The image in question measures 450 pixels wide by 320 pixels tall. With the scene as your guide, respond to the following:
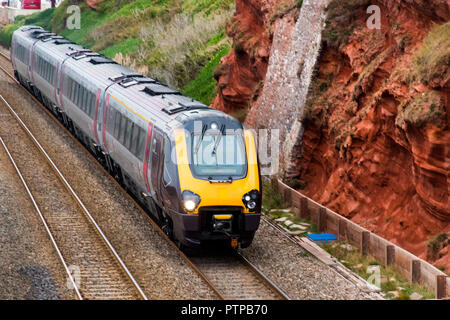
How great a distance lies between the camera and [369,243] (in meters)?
18.4

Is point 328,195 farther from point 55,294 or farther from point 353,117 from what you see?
point 55,294

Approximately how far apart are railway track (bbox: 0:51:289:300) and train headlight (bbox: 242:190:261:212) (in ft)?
4.14

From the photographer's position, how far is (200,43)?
136ft

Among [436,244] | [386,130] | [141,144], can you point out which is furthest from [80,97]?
[436,244]

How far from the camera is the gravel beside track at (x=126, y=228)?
52.4 ft

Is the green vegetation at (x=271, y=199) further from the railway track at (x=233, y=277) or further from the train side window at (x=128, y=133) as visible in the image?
the railway track at (x=233, y=277)

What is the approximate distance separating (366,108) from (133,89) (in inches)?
256

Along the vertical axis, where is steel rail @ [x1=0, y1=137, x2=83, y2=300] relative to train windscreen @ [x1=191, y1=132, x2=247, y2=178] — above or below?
below

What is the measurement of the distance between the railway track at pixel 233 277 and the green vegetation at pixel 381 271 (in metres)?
2.30

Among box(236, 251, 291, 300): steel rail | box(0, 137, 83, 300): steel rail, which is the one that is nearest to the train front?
box(236, 251, 291, 300): steel rail

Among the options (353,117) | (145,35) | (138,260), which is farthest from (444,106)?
(145,35)

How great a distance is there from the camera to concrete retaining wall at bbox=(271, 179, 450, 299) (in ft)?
51.5

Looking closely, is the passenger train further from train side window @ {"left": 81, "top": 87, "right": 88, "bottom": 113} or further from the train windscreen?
train side window @ {"left": 81, "top": 87, "right": 88, "bottom": 113}

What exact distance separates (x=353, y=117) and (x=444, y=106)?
4.57 m
